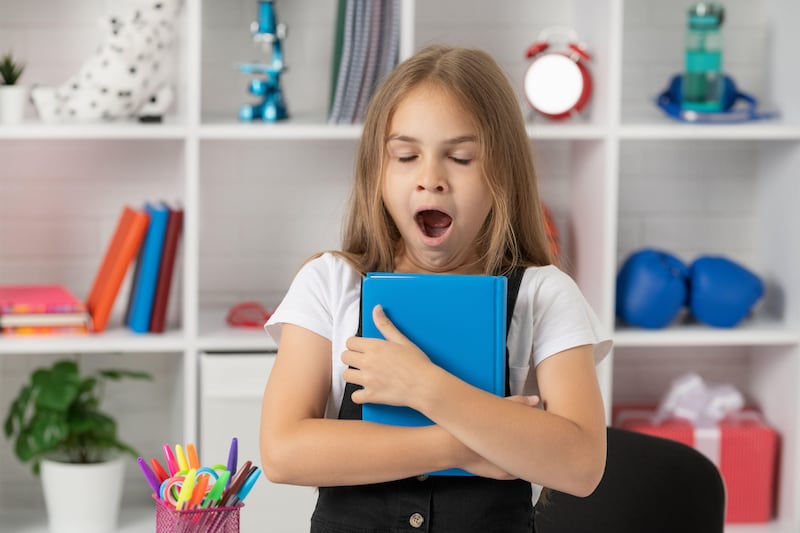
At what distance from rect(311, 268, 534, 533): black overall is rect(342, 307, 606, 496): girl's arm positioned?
0.08 metres

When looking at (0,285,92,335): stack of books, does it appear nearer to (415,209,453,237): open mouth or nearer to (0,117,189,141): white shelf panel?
(0,117,189,141): white shelf panel

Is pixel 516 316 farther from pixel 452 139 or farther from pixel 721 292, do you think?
pixel 721 292

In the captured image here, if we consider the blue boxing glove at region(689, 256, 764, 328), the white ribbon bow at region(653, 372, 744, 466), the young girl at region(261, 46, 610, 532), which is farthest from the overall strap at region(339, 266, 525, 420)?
the white ribbon bow at region(653, 372, 744, 466)

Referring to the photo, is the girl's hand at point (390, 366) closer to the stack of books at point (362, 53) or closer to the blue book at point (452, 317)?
the blue book at point (452, 317)

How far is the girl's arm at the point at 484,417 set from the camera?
3.64ft

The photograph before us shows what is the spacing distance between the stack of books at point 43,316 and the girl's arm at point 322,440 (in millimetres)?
1349

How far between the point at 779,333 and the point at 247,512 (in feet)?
4.27

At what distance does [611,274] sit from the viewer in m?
2.56

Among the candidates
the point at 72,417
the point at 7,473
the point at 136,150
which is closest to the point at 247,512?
the point at 72,417

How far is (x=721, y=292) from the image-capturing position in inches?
104

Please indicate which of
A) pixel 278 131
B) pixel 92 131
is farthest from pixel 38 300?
pixel 278 131

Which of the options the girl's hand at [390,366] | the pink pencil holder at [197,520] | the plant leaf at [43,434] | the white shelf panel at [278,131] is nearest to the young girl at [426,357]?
the girl's hand at [390,366]

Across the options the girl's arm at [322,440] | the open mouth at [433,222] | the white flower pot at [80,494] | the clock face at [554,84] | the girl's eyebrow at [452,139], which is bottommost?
the white flower pot at [80,494]

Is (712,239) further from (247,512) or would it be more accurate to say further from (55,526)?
(55,526)
